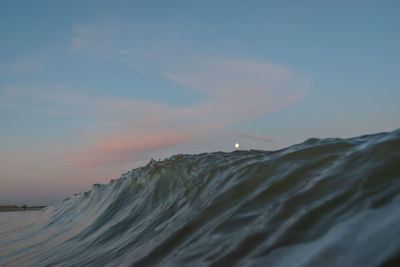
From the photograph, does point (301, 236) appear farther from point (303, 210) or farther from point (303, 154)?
point (303, 154)

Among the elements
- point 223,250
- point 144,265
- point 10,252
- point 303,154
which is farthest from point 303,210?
point 10,252

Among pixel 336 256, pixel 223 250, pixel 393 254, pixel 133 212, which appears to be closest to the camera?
pixel 393 254

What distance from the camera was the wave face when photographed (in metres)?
1.60

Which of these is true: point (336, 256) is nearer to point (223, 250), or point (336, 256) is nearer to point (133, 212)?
point (223, 250)

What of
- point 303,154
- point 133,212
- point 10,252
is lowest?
point 10,252

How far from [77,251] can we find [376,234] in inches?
119

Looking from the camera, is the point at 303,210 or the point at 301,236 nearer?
the point at 301,236

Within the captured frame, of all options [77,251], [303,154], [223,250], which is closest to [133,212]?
[77,251]

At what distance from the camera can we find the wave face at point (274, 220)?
1.60 meters

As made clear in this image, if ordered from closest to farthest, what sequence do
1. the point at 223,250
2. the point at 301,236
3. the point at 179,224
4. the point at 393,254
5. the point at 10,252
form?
the point at 393,254, the point at 301,236, the point at 223,250, the point at 179,224, the point at 10,252

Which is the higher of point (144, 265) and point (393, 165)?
point (393, 165)

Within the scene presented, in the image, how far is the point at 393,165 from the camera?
2.28 meters

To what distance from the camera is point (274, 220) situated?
2.12 meters

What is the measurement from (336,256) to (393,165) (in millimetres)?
1061
